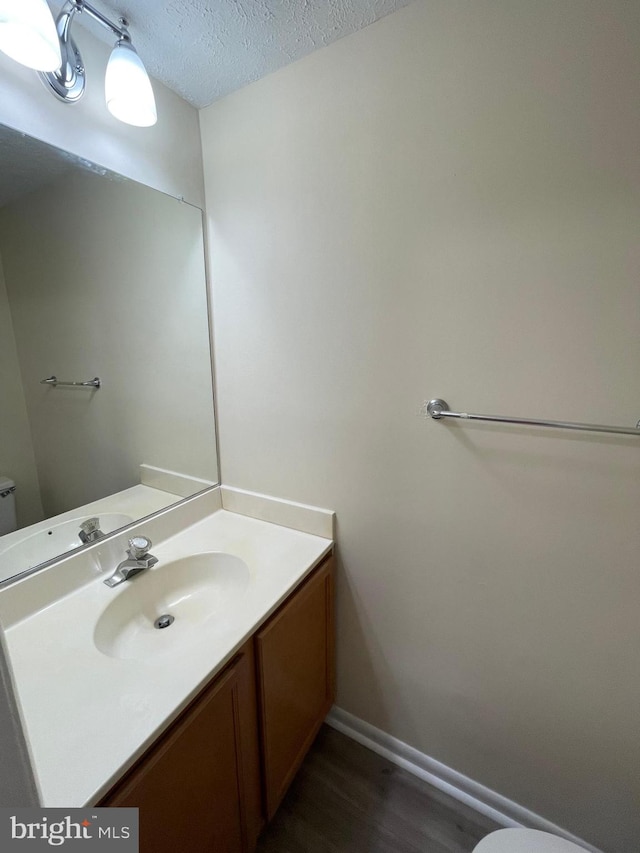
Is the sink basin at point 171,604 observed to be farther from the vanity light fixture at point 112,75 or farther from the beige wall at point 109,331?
the vanity light fixture at point 112,75

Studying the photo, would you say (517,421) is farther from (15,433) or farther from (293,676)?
(15,433)

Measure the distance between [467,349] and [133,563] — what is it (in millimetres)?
1221

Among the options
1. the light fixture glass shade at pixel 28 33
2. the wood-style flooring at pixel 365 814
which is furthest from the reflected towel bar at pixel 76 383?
the wood-style flooring at pixel 365 814

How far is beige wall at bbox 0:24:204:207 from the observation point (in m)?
0.90

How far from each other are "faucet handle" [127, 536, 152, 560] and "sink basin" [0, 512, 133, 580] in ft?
0.48

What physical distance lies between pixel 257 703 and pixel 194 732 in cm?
26

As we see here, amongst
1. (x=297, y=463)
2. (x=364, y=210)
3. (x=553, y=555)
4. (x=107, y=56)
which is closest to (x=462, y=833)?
(x=553, y=555)

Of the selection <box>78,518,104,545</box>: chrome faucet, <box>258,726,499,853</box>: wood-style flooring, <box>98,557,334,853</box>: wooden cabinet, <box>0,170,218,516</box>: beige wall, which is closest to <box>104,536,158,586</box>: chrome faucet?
<box>78,518,104,545</box>: chrome faucet

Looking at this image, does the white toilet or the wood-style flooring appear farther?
the wood-style flooring

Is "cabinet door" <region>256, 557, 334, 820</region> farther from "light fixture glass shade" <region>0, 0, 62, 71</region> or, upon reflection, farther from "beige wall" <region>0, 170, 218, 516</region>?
"light fixture glass shade" <region>0, 0, 62, 71</region>

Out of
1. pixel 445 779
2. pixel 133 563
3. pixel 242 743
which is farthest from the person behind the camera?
pixel 445 779

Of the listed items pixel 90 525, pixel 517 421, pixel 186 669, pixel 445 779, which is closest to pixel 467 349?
pixel 517 421

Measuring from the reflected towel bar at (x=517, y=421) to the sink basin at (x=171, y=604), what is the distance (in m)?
0.80

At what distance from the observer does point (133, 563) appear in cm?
114
